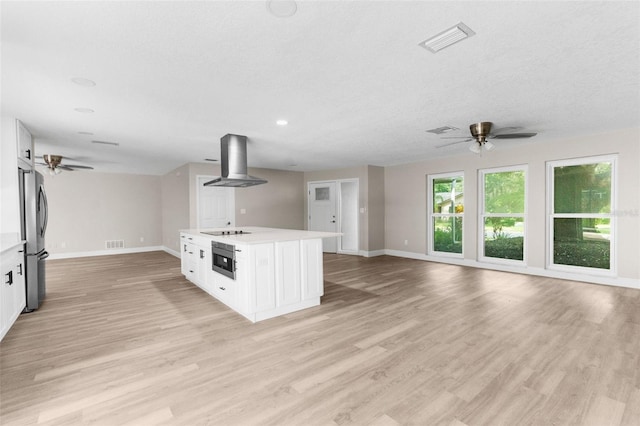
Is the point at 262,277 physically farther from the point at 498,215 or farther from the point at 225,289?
the point at 498,215

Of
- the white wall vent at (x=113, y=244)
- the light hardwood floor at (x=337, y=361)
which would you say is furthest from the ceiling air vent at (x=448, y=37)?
the white wall vent at (x=113, y=244)

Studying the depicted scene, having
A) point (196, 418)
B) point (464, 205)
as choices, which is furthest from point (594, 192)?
point (196, 418)

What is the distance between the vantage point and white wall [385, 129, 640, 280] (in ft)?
14.6

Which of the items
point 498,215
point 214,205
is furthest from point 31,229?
point 498,215

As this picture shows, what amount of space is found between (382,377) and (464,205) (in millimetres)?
5171

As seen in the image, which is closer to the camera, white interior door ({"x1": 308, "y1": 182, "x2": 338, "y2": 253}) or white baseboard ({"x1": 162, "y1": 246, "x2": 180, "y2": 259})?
white baseboard ({"x1": 162, "y1": 246, "x2": 180, "y2": 259})

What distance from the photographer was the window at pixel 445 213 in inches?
263

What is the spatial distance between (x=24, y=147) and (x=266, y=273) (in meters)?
3.57

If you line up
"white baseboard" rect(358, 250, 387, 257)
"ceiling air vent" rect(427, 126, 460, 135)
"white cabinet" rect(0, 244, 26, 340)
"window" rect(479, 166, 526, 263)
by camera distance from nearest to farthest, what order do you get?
"white cabinet" rect(0, 244, 26, 340) → "ceiling air vent" rect(427, 126, 460, 135) → "window" rect(479, 166, 526, 263) → "white baseboard" rect(358, 250, 387, 257)

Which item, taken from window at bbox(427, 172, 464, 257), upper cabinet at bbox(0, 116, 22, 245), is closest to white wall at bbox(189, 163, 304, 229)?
upper cabinet at bbox(0, 116, 22, 245)

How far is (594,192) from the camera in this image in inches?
193

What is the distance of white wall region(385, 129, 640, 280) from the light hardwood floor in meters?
1.09

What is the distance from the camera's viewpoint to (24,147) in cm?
388

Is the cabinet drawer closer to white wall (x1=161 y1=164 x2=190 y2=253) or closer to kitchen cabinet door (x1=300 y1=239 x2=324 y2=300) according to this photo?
kitchen cabinet door (x1=300 y1=239 x2=324 y2=300)
